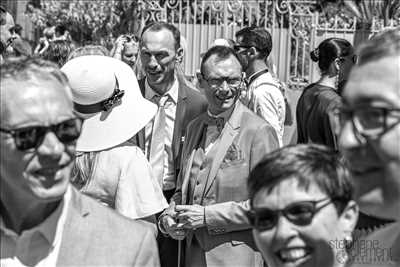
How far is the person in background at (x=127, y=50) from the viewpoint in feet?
27.7

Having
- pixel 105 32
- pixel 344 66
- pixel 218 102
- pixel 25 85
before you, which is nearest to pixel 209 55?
pixel 218 102

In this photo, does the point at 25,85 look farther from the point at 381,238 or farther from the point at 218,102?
the point at 218,102

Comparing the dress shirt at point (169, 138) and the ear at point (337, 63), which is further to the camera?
the ear at point (337, 63)

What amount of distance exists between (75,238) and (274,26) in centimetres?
1202

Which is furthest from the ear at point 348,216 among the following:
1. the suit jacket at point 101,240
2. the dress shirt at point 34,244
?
the dress shirt at point 34,244

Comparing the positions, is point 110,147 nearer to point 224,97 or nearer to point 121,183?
point 121,183

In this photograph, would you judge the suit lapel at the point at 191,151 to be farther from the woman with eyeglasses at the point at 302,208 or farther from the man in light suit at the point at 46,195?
the woman with eyeglasses at the point at 302,208

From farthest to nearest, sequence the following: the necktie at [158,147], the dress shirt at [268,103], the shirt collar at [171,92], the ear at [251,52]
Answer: the ear at [251,52], the dress shirt at [268,103], the shirt collar at [171,92], the necktie at [158,147]

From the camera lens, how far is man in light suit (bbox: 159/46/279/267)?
199 inches

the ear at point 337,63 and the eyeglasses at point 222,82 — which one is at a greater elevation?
the eyeglasses at point 222,82

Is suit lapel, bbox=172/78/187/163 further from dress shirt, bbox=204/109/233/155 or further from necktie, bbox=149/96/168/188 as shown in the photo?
dress shirt, bbox=204/109/233/155

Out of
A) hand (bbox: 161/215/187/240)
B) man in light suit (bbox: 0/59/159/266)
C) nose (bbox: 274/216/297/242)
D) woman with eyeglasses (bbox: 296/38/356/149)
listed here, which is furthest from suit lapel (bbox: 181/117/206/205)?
nose (bbox: 274/216/297/242)

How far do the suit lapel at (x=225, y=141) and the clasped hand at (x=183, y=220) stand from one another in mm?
147

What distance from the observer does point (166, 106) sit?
20.4ft
